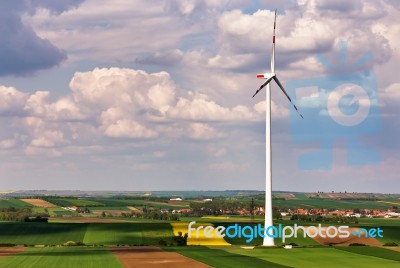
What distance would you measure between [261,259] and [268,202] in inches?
750

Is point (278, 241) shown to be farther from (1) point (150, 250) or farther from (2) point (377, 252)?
(1) point (150, 250)

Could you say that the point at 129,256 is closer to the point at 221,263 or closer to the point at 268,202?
the point at 221,263

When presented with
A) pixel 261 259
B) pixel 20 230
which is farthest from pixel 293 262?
pixel 20 230

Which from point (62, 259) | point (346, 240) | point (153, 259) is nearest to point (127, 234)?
point (346, 240)

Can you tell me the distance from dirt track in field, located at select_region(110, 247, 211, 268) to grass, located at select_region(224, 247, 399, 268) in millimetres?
10868

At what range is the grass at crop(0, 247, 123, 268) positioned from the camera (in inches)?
3388

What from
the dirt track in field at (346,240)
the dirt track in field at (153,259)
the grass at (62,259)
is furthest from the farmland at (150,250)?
the dirt track in field at (346,240)

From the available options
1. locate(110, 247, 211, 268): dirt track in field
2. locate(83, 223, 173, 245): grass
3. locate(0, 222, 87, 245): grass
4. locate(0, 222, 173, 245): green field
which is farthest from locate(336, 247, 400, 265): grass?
locate(0, 222, 87, 245): grass

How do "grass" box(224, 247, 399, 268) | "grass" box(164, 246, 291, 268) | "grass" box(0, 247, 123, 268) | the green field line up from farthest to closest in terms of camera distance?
the green field
"grass" box(224, 247, 399, 268)
"grass" box(164, 246, 291, 268)
"grass" box(0, 247, 123, 268)

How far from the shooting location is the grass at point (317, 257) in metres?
90.0

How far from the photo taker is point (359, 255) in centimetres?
10444

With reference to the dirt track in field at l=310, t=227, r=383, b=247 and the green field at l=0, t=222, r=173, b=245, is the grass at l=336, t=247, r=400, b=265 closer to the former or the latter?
the dirt track in field at l=310, t=227, r=383, b=247

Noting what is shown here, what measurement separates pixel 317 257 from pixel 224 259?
535 inches

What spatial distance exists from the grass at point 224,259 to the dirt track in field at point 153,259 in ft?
6.36
